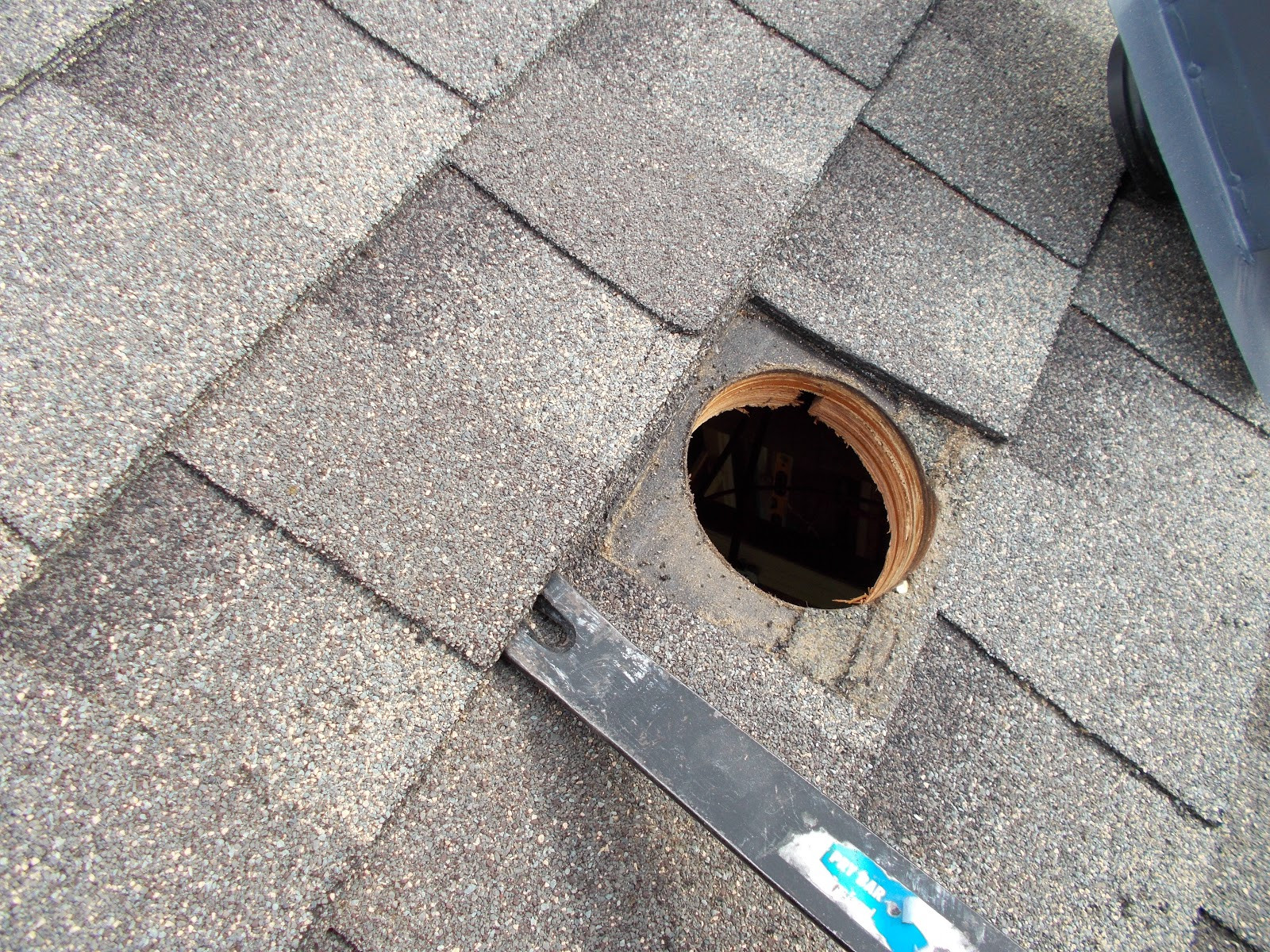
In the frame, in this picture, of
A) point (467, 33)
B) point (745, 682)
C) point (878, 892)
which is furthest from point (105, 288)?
point (878, 892)

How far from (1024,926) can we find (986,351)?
1375 millimetres

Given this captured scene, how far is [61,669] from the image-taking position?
136cm

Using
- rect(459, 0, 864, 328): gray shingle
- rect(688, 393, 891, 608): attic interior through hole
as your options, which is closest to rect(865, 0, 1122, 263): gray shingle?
rect(459, 0, 864, 328): gray shingle

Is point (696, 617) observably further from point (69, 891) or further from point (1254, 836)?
point (1254, 836)

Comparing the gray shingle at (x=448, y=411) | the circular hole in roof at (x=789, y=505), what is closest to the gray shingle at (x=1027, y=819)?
the gray shingle at (x=448, y=411)

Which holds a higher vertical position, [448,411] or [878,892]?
[448,411]

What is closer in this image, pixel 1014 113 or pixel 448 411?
pixel 448 411

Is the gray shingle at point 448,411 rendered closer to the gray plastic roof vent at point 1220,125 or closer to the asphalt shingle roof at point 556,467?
the asphalt shingle roof at point 556,467

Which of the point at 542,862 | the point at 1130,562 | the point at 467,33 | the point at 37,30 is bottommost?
the point at 542,862

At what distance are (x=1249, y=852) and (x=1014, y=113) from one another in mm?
2078

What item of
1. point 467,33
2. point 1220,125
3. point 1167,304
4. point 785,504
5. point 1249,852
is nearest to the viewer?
point 1249,852

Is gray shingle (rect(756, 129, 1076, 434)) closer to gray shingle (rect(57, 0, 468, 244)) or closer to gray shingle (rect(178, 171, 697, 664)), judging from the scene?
gray shingle (rect(178, 171, 697, 664))

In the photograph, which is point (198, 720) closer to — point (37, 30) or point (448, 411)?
point (448, 411)

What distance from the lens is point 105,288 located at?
1.61 meters
